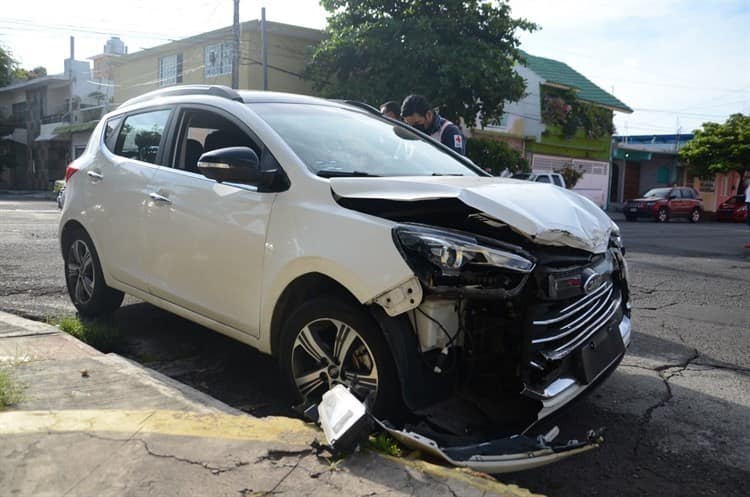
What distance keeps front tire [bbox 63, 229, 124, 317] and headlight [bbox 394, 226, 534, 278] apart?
3.09 meters

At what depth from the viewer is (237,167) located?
3318 millimetres

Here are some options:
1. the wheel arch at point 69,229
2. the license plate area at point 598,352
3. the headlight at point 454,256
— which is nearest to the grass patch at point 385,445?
the headlight at point 454,256

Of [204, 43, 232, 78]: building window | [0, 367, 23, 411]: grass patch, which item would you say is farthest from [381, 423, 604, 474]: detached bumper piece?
[204, 43, 232, 78]: building window

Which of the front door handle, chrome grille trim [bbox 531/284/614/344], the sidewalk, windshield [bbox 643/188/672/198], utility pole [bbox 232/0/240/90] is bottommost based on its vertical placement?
the sidewalk

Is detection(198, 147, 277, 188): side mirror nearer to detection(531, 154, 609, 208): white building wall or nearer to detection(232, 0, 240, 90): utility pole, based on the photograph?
detection(232, 0, 240, 90): utility pole

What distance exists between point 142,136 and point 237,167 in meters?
1.76

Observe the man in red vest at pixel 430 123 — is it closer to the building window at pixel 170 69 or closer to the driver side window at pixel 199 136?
the driver side window at pixel 199 136

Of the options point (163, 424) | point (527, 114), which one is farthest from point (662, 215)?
point (163, 424)

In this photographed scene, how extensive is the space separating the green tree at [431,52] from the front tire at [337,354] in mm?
17107

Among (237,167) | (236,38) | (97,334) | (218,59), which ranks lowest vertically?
(97,334)

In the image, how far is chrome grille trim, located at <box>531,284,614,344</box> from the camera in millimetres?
2796

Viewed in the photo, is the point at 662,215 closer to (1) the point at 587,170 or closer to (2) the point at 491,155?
(2) the point at 491,155

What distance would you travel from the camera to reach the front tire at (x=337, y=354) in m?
2.80

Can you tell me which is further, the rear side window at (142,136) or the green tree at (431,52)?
the green tree at (431,52)
